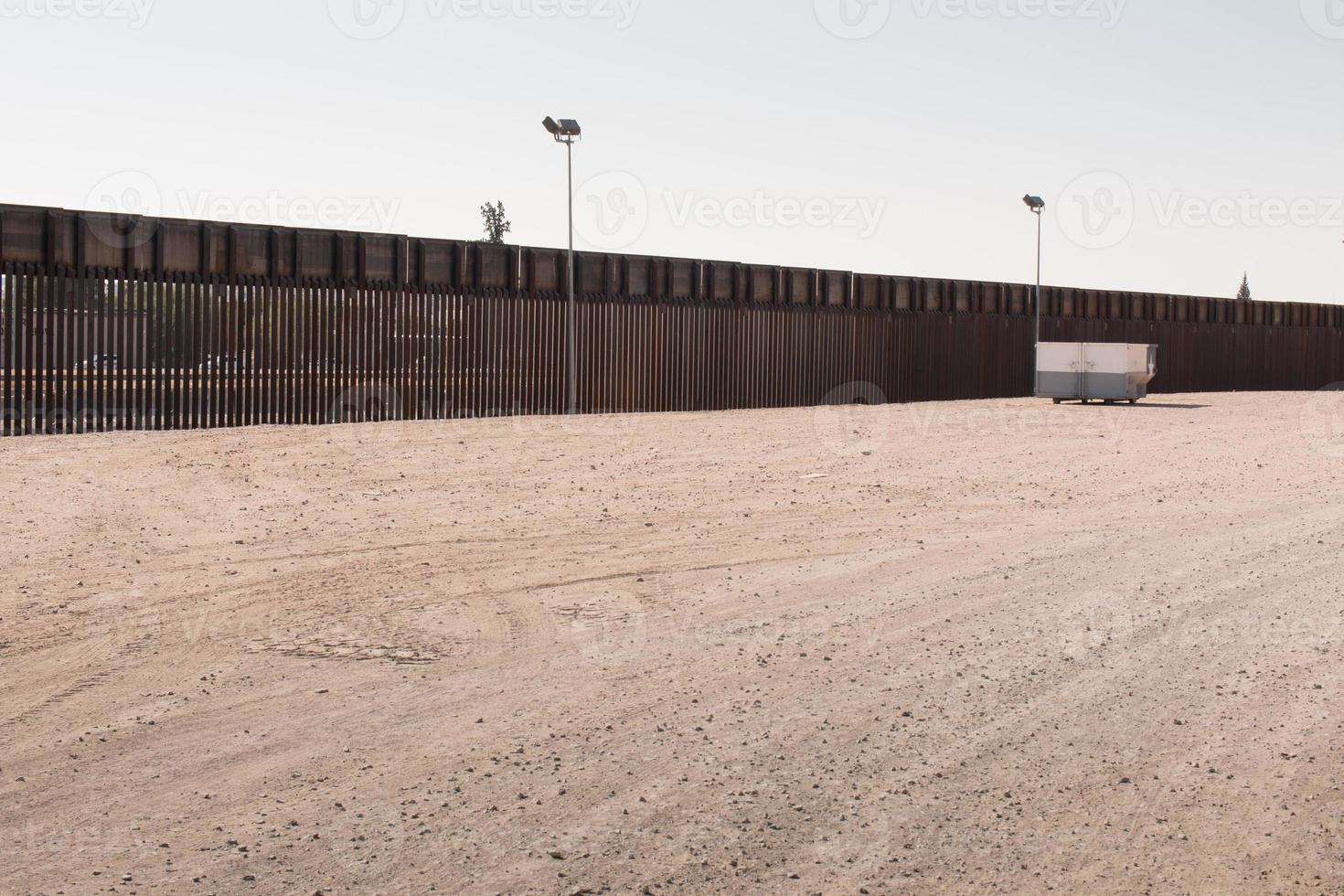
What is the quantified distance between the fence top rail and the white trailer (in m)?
5.23

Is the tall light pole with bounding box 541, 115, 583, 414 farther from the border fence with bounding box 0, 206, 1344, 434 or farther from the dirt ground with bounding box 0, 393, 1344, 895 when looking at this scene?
the dirt ground with bounding box 0, 393, 1344, 895

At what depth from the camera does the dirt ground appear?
5.20m

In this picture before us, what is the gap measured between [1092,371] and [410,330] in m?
18.9

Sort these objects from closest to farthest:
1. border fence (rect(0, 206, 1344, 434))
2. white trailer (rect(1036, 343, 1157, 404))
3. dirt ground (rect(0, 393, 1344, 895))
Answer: dirt ground (rect(0, 393, 1344, 895)) → border fence (rect(0, 206, 1344, 434)) → white trailer (rect(1036, 343, 1157, 404))

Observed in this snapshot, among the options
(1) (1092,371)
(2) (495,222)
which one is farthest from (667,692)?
(2) (495,222)

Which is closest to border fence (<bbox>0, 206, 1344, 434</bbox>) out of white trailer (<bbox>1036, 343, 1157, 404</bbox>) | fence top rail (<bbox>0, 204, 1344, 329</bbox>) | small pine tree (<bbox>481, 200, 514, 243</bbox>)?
fence top rail (<bbox>0, 204, 1344, 329</bbox>)

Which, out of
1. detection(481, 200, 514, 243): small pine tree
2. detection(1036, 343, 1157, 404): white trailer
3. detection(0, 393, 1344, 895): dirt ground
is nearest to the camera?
detection(0, 393, 1344, 895): dirt ground

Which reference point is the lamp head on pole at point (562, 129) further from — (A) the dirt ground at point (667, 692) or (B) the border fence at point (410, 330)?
(A) the dirt ground at point (667, 692)

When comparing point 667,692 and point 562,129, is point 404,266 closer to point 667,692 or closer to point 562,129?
point 562,129

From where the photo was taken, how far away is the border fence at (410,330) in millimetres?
22203

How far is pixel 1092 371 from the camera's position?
119 ft

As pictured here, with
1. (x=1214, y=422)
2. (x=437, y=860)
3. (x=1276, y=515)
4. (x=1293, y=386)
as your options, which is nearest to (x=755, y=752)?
(x=437, y=860)

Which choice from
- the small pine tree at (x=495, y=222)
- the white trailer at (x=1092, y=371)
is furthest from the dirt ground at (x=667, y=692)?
the small pine tree at (x=495, y=222)

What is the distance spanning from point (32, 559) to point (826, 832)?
28.2 ft
